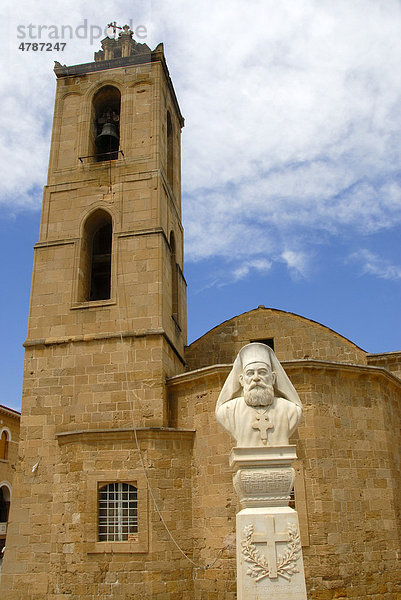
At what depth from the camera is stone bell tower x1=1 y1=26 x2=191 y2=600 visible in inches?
492

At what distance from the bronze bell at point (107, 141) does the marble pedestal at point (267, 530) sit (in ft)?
46.1

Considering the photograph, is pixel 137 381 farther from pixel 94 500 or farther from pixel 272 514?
pixel 272 514

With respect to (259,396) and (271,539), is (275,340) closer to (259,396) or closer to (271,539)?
(259,396)

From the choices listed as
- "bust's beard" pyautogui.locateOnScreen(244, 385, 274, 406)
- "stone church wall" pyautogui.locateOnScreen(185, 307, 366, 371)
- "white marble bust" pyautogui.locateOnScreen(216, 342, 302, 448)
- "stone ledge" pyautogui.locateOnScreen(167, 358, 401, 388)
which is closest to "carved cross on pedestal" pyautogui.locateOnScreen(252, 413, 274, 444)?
"white marble bust" pyautogui.locateOnScreen(216, 342, 302, 448)

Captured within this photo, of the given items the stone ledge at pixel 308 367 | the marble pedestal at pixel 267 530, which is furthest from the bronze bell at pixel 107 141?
the marble pedestal at pixel 267 530

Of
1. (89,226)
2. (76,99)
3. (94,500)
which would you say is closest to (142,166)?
(89,226)

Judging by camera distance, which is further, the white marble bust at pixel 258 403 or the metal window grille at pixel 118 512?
the metal window grille at pixel 118 512

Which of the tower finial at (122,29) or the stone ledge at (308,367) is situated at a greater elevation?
the tower finial at (122,29)

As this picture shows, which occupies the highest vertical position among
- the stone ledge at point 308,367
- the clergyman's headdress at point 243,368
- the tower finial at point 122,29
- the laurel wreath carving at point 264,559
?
the tower finial at point 122,29

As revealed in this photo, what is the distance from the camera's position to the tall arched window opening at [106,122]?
718 inches

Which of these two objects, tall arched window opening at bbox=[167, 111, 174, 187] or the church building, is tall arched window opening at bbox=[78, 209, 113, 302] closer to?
the church building

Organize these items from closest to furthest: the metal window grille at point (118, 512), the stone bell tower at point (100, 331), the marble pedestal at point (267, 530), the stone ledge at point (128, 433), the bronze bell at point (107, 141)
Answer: the marble pedestal at point (267, 530) → the metal window grille at point (118, 512) → the stone bell tower at point (100, 331) → the stone ledge at point (128, 433) → the bronze bell at point (107, 141)

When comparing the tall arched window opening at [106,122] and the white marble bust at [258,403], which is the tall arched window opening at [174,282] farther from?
the white marble bust at [258,403]

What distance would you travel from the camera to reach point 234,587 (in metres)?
11.8
